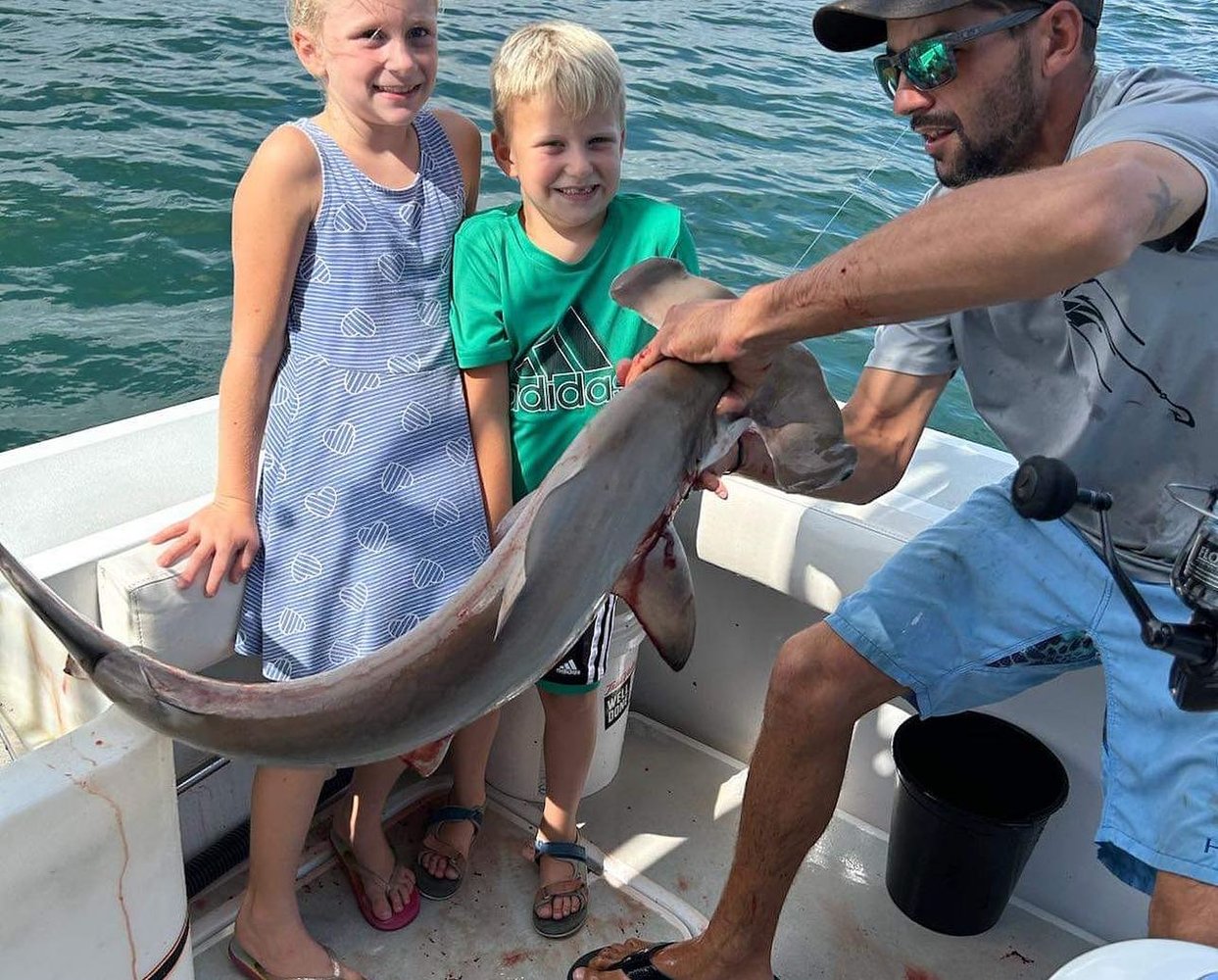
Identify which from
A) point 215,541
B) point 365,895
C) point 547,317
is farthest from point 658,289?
point 365,895

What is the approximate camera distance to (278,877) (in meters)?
2.79

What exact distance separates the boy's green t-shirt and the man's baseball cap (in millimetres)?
530

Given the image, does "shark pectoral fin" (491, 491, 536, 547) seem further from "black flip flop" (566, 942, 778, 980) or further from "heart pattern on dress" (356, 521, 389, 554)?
"black flip flop" (566, 942, 778, 980)

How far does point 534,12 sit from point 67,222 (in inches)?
254

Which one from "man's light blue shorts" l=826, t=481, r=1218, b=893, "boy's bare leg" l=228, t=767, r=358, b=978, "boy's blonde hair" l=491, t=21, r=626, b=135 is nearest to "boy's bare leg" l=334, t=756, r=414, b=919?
"boy's bare leg" l=228, t=767, r=358, b=978

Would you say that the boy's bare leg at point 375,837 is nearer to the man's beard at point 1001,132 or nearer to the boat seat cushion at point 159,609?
the boat seat cushion at point 159,609

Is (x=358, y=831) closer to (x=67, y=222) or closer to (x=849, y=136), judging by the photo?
(x=67, y=222)

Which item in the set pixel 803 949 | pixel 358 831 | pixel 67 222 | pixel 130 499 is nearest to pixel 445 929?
pixel 358 831

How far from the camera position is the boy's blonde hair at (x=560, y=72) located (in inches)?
104

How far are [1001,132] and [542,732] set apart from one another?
6.29ft

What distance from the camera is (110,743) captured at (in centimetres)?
190

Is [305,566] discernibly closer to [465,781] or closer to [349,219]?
[349,219]

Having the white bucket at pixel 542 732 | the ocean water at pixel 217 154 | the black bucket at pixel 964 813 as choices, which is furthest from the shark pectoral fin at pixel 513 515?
the ocean water at pixel 217 154

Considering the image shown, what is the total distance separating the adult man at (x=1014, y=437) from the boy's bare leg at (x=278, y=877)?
26.1 inches
